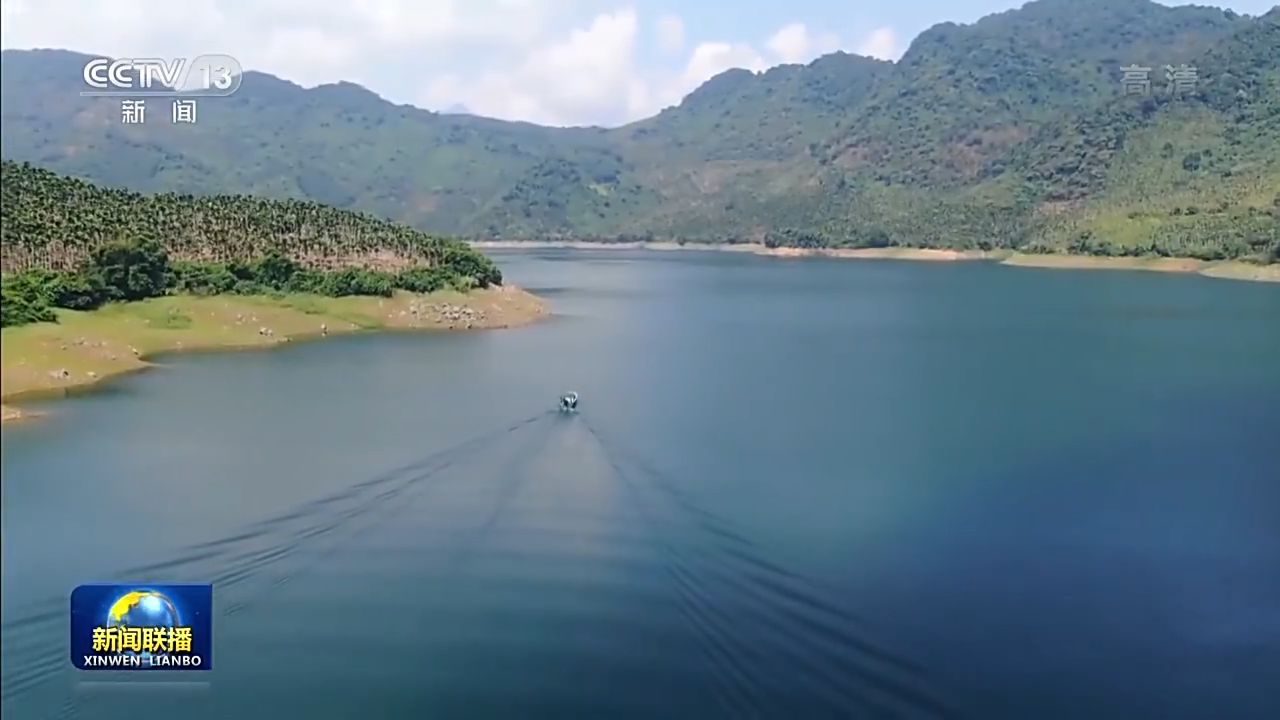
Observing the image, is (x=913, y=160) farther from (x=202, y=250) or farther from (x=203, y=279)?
(x=203, y=279)

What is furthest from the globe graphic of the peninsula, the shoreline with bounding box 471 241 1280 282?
the shoreline with bounding box 471 241 1280 282

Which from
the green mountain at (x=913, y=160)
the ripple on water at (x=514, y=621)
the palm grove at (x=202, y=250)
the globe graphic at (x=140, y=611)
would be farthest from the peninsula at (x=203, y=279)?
the green mountain at (x=913, y=160)

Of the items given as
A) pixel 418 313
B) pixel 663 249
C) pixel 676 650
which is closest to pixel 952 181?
pixel 663 249

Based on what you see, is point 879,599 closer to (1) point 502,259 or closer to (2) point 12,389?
(2) point 12,389

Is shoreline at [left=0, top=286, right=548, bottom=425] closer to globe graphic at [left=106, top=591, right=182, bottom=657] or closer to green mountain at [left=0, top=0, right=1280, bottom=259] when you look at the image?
globe graphic at [left=106, top=591, right=182, bottom=657]

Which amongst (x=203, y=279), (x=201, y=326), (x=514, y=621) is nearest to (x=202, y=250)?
(x=203, y=279)
